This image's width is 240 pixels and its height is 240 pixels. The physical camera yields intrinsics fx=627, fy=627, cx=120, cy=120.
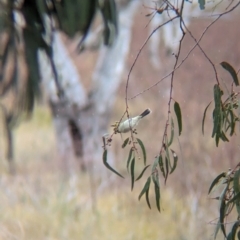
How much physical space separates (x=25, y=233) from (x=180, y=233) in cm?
87

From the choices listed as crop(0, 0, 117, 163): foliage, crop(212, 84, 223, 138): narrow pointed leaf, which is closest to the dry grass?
crop(0, 0, 117, 163): foliage

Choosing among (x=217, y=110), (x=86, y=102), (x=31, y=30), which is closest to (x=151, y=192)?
(x=86, y=102)

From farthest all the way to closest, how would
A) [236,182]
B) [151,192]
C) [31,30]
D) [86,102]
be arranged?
1. [86,102]
2. [151,192]
3. [31,30]
4. [236,182]

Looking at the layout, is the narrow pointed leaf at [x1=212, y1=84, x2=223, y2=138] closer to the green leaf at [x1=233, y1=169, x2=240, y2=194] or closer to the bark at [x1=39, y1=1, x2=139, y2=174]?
the green leaf at [x1=233, y1=169, x2=240, y2=194]

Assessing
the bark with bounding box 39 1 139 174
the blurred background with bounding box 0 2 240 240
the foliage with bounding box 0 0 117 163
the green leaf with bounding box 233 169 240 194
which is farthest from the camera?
the bark with bounding box 39 1 139 174

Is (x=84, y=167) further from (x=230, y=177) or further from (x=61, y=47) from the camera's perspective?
(x=230, y=177)

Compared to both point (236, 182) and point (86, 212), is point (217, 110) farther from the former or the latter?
point (86, 212)

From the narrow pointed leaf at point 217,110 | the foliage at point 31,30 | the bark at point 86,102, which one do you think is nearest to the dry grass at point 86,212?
the bark at point 86,102

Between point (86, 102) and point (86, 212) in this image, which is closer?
point (86, 212)

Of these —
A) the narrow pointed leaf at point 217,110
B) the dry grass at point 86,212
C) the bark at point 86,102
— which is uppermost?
the bark at point 86,102

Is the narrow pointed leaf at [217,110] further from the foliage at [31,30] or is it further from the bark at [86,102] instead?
the bark at [86,102]

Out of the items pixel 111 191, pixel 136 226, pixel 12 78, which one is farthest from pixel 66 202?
pixel 12 78

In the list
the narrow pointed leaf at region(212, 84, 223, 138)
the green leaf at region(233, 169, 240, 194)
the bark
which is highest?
the bark

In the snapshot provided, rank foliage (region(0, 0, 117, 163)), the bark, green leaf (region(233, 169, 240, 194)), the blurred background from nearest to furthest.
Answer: green leaf (region(233, 169, 240, 194)) < foliage (region(0, 0, 117, 163)) < the blurred background < the bark
